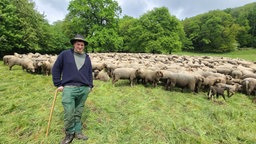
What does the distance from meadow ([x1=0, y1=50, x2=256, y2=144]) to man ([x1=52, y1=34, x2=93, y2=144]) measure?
1.39ft

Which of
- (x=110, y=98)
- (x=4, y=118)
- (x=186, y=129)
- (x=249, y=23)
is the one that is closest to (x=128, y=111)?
(x=110, y=98)

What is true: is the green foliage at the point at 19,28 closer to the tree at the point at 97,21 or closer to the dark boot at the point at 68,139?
the tree at the point at 97,21

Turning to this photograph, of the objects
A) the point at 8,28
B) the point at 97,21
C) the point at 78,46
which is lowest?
the point at 78,46

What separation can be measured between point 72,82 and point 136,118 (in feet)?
8.25

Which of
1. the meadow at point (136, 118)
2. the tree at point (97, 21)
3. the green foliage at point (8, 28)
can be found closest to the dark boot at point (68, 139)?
the meadow at point (136, 118)

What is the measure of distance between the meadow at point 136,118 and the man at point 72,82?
1.39 ft

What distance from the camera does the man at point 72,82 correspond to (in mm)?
4352

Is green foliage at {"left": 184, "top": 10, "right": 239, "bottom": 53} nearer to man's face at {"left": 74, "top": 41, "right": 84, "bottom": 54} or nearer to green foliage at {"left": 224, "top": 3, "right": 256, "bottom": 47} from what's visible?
green foliage at {"left": 224, "top": 3, "right": 256, "bottom": 47}

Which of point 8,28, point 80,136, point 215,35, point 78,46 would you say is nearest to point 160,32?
point 8,28

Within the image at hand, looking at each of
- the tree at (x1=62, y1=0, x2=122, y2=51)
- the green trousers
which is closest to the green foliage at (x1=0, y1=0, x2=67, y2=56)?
the tree at (x1=62, y1=0, x2=122, y2=51)

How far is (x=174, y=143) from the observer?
4691mm

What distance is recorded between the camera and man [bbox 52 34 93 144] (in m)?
4.35

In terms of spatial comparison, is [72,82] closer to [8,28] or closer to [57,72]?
[57,72]

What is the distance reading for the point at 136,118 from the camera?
5934mm
